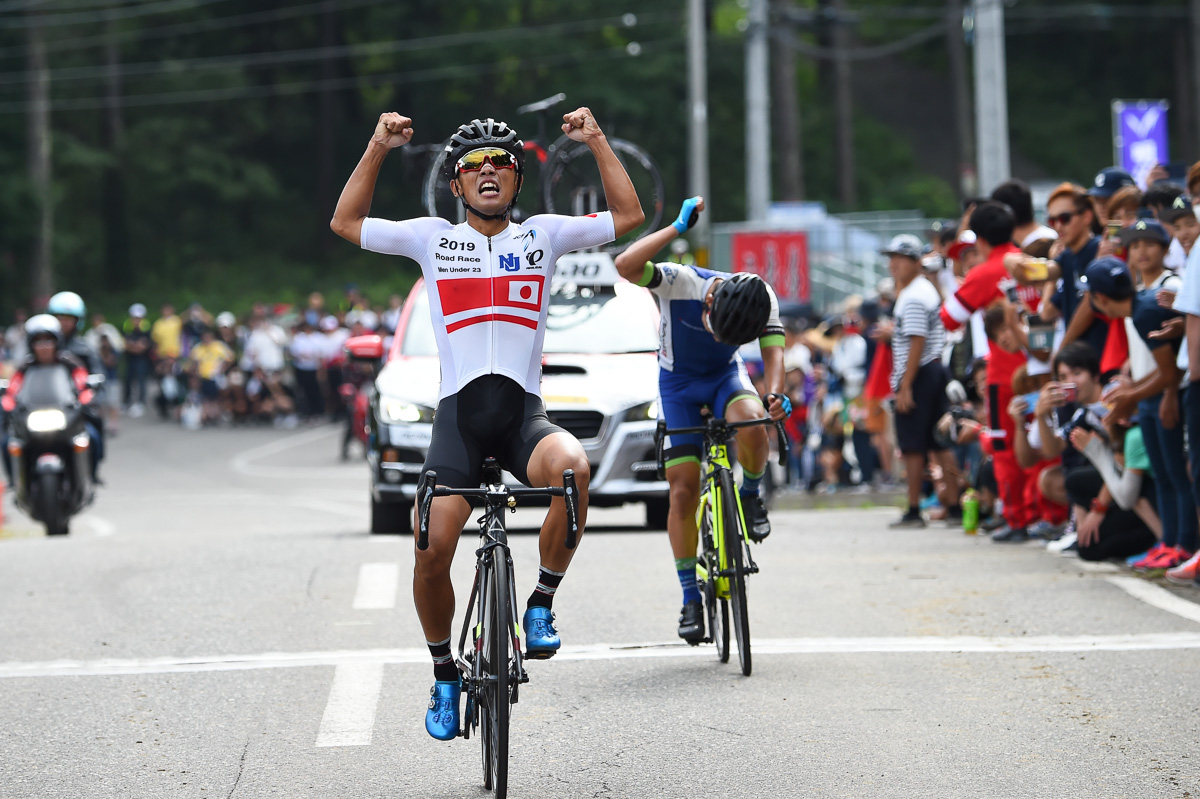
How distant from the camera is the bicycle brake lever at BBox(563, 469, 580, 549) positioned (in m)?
6.16

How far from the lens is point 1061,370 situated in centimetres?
1149

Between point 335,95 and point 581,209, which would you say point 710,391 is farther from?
point 335,95

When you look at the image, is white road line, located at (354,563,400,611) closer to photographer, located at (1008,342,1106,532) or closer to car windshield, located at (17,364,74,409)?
photographer, located at (1008,342,1106,532)

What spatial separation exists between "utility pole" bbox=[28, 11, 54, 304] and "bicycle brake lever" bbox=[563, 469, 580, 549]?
42.4 m

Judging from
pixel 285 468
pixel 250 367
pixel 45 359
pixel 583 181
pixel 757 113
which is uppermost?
pixel 757 113

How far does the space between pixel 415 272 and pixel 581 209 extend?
1581 inches

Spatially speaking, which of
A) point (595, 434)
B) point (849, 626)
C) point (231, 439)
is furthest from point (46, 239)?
point (849, 626)

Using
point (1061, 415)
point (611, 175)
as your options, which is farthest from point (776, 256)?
point (611, 175)

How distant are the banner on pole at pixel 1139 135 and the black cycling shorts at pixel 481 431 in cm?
1399

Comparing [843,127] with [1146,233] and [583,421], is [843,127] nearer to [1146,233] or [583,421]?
[583,421]

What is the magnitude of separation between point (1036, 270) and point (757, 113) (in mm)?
16661

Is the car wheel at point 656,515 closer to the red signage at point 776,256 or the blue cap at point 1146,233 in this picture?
the blue cap at point 1146,233

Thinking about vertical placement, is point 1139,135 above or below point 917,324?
above

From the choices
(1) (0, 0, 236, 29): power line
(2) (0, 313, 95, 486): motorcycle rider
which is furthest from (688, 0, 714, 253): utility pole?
(1) (0, 0, 236, 29): power line
